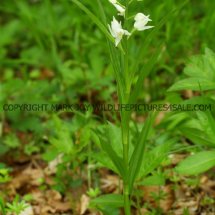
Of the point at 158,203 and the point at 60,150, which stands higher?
the point at 60,150

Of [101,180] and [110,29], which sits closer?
[110,29]

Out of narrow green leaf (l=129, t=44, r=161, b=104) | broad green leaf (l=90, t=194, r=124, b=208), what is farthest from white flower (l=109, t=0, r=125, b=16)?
broad green leaf (l=90, t=194, r=124, b=208)

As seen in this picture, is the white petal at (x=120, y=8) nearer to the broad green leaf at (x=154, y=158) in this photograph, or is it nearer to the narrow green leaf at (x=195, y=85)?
the narrow green leaf at (x=195, y=85)

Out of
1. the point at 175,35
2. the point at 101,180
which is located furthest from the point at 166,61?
the point at 101,180

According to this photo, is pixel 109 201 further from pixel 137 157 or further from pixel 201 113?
pixel 201 113

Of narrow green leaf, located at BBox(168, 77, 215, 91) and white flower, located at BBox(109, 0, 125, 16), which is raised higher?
white flower, located at BBox(109, 0, 125, 16)

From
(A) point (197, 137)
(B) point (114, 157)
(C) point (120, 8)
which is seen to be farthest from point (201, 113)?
(C) point (120, 8)

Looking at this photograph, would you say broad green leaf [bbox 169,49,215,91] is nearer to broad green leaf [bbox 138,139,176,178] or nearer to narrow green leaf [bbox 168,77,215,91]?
narrow green leaf [bbox 168,77,215,91]

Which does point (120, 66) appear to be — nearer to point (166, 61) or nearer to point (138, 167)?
point (138, 167)
